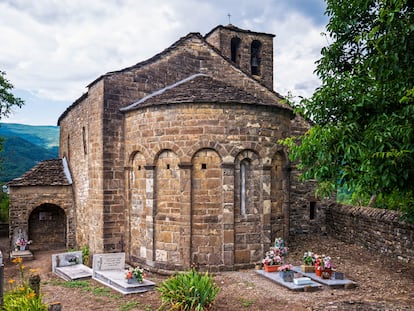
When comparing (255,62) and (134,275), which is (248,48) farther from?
(134,275)

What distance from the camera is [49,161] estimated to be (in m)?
18.0

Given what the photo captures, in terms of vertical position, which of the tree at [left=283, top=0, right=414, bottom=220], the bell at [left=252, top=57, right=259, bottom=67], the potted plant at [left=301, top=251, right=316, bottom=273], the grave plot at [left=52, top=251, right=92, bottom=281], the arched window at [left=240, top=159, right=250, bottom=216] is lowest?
the grave plot at [left=52, top=251, right=92, bottom=281]

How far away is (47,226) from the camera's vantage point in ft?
57.1

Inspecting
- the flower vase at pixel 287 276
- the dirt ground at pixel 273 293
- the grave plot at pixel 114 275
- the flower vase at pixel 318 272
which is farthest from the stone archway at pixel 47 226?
the flower vase at pixel 318 272

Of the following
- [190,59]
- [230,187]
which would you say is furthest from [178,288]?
[190,59]

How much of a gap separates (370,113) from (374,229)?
6686 mm

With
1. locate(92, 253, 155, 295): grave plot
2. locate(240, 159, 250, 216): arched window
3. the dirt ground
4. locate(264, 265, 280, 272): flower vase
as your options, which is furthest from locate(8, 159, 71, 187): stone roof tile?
locate(264, 265, 280, 272): flower vase

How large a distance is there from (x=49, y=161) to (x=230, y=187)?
1045 cm

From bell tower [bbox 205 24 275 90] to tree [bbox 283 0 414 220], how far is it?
9983 millimetres

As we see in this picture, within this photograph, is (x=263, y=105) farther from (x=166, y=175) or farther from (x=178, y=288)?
(x=178, y=288)

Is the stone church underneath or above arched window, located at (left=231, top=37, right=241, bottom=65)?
underneath

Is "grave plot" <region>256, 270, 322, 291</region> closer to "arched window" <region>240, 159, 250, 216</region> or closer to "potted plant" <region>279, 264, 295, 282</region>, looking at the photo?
"potted plant" <region>279, 264, 295, 282</region>

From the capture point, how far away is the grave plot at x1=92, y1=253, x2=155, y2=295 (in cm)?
945

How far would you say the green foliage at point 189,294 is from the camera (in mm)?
7766
